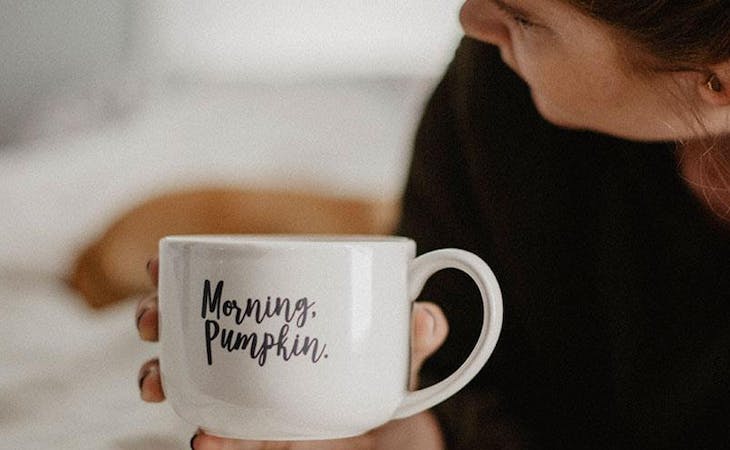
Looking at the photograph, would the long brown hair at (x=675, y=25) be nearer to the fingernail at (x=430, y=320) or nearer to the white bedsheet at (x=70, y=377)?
the fingernail at (x=430, y=320)

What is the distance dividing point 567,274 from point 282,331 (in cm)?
38

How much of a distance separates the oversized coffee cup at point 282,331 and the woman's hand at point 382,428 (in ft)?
0.17

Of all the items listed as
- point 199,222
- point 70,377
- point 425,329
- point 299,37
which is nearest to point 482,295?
point 425,329

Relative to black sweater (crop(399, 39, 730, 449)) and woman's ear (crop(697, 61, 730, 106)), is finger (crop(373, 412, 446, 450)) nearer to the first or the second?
black sweater (crop(399, 39, 730, 449))

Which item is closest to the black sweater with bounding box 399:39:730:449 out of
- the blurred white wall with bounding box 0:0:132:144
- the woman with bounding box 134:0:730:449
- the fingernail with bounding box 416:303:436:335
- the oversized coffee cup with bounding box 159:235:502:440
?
the woman with bounding box 134:0:730:449

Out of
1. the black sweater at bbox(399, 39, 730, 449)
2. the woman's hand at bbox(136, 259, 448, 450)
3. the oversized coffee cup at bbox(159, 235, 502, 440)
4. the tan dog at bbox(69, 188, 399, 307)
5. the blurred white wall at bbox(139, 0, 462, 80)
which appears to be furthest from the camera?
the blurred white wall at bbox(139, 0, 462, 80)

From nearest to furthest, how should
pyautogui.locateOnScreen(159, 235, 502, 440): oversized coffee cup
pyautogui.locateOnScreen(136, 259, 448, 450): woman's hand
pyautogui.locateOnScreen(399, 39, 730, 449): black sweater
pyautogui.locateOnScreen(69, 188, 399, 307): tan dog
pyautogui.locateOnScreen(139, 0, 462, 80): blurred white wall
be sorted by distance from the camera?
pyautogui.locateOnScreen(159, 235, 502, 440): oversized coffee cup
pyautogui.locateOnScreen(136, 259, 448, 450): woman's hand
pyautogui.locateOnScreen(399, 39, 730, 449): black sweater
pyautogui.locateOnScreen(69, 188, 399, 307): tan dog
pyautogui.locateOnScreen(139, 0, 462, 80): blurred white wall

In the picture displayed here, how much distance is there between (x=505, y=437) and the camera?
1.98 feet

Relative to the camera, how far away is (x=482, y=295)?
0.43m

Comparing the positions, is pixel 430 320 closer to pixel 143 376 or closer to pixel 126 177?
pixel 143 376

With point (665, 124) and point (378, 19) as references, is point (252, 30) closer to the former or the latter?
point (378, 19)

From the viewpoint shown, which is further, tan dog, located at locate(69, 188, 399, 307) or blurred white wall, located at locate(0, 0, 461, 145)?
blurred white wall, located at locate(0, 0, 461, 145)

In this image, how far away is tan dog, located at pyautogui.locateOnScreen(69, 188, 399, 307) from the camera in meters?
0.98

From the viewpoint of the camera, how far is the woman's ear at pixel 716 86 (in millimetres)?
461
